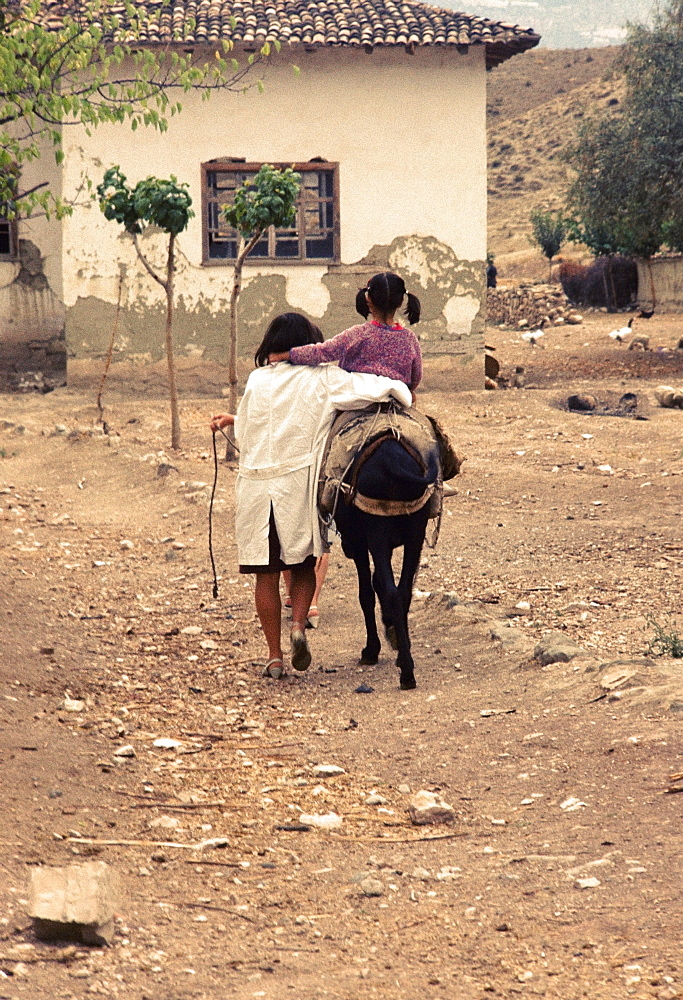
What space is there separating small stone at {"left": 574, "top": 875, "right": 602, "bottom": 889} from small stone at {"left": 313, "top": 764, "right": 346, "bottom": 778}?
4.12ft

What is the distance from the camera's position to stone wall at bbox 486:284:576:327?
27.5 meters

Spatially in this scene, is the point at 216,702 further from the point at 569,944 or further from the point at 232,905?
the point at 569,944

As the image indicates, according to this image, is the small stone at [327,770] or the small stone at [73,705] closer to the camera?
the small stone at [327,770]

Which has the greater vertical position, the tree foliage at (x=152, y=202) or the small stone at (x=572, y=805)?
the tree foliage at (x=152, y=202)

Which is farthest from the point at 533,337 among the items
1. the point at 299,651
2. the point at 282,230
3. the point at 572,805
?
the point at 572,805

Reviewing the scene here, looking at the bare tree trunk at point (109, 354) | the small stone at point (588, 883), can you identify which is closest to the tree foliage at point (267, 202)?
the bare tree trunk at point (109, 354)

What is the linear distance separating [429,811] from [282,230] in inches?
507

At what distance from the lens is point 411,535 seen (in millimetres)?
5332

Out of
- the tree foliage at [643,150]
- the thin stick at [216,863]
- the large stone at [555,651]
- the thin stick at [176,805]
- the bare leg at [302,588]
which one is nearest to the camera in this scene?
the thin stick at [216,863]

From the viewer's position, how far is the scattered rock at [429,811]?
3830 mm

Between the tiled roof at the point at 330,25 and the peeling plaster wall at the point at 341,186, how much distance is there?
27cm

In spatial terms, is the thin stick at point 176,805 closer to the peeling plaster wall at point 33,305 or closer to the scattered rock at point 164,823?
the scattered rock at point 164,823

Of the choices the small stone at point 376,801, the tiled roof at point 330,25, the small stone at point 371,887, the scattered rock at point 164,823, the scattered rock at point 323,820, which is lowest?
the small stone at point 376,801

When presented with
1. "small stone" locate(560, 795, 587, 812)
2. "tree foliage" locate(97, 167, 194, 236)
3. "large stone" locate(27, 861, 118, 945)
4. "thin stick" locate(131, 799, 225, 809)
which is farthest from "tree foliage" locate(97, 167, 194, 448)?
"large stone" locate(27, 861, 118, 945)
